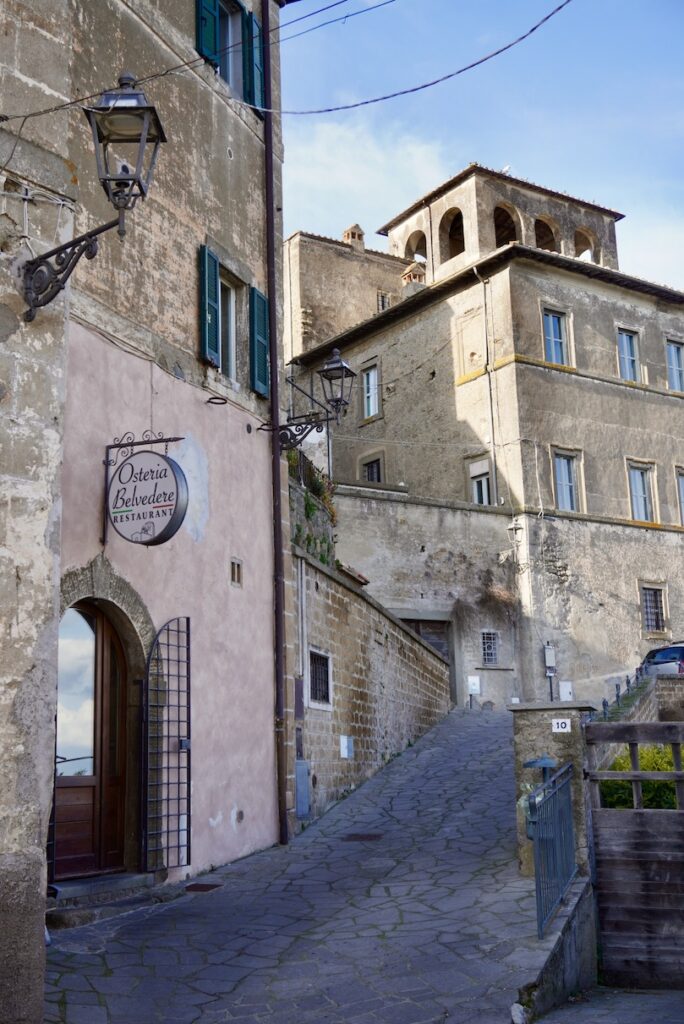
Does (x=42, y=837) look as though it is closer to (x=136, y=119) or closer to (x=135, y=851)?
(x=135, y=851)

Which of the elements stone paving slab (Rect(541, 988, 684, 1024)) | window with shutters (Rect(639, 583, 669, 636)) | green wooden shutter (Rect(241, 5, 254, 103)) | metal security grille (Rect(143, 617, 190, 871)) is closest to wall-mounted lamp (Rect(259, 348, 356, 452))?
metal security grille (Rect(143, 617, 190, 871))

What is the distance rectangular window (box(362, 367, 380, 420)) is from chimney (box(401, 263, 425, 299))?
10.7 feet

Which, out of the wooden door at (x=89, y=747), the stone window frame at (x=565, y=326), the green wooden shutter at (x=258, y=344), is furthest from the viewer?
the stone window frame at (x=565, y=326)

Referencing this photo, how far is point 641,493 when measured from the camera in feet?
89.5

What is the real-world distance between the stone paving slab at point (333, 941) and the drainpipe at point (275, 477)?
0.80 m

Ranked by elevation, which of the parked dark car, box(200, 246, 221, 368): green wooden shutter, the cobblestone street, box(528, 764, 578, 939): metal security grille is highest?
box(200, 246, 221, 368): green wooden shutter

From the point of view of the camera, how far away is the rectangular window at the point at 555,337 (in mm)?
26344

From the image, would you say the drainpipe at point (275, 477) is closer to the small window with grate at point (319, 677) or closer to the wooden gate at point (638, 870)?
the small window with grate at point (319, 677)

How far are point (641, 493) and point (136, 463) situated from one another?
2058cm

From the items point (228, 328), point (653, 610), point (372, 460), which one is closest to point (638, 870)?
point (228, 328)

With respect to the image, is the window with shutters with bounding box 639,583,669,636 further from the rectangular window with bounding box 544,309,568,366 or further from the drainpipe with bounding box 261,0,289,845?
the drainpipe with bounding box 261,0,289,845

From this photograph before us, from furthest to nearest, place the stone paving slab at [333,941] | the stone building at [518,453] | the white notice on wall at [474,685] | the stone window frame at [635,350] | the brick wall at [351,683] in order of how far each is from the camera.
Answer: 1. the stone window frame at [635,350]
2. the stone building at [518,453]
3. the white notice on wall at [474,685]
4. the brick wall at [351,683]
5. the stone paving slab at [333,941]

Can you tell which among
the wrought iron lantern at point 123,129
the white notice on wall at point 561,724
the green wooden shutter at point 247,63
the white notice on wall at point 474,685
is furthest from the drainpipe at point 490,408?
the wrought iron lantern at point 123,129

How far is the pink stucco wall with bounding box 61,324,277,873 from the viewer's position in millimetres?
9000
